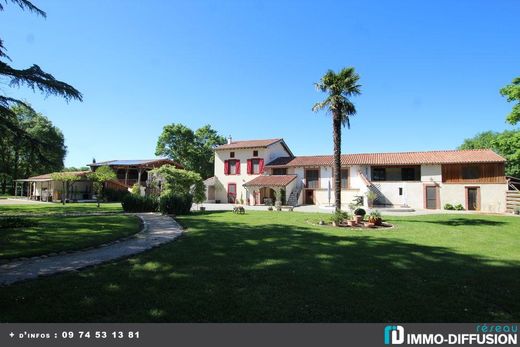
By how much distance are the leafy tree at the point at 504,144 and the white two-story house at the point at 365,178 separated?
3000 millimetres

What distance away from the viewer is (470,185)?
90.4ft

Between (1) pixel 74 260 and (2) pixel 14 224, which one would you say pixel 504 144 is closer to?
(1) pixel 74 260

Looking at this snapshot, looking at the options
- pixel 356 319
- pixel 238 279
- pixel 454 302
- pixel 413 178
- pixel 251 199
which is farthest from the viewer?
pixel 251 199

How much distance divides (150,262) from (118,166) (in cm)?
3685

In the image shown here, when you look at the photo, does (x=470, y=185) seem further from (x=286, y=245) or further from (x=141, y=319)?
(x=141, y=319)

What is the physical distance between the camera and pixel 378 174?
31406mm

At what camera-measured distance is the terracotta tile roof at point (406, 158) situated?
27844mm

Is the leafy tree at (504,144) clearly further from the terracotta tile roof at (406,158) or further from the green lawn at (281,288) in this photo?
the green lawn at (281,288)

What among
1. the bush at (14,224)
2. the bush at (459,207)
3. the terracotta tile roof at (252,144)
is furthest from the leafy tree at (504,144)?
the bush at (14,224)

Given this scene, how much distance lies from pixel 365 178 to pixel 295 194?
7.37 metres

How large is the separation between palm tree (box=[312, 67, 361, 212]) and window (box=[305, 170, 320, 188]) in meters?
15.7

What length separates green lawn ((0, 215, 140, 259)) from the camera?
7.97 meters

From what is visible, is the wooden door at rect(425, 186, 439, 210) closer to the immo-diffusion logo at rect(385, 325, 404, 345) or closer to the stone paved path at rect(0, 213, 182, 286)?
the stone paved path at rect(0, 213, 182, 286)

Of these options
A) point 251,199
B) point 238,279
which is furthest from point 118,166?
point 238,279
